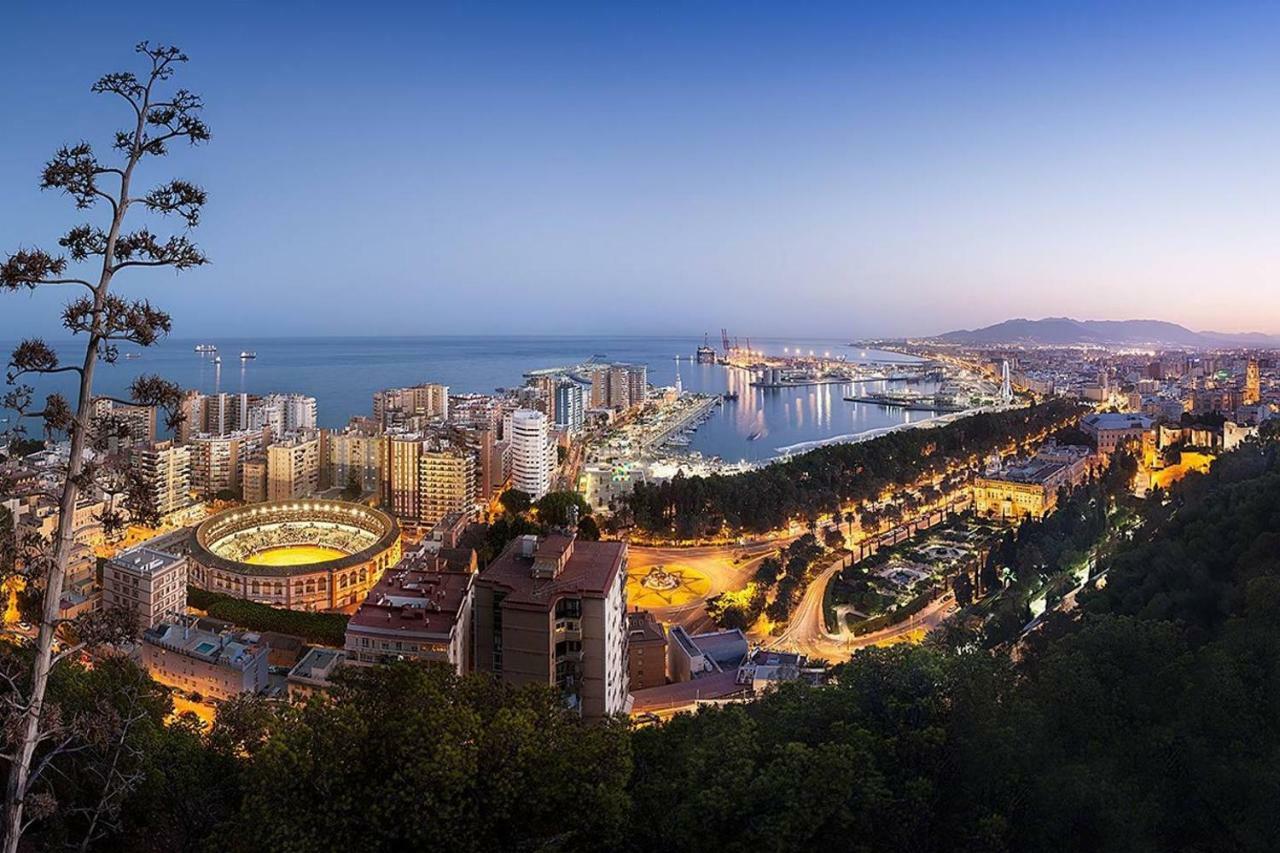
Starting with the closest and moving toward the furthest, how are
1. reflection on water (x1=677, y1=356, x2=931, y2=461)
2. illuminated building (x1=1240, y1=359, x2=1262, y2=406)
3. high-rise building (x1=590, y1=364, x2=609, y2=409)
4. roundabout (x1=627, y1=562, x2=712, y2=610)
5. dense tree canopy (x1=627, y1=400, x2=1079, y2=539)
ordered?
roundabout (x1=627, y1=562, x2=712, y2=610)
dense tree canopy (x1=627, y1=400, x2=1079, y2=539)
illuminated building (x1=1240, y1=359, x2=1262, y2=406)
reflection on water (x1=677, y1=356, x2=931, y2=461)
high-rise building (x1=590, y1=364, x2=609, y2=409)

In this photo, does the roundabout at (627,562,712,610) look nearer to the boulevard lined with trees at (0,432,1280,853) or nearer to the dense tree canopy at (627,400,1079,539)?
the dense tree canopy at (627,400,1079,539)

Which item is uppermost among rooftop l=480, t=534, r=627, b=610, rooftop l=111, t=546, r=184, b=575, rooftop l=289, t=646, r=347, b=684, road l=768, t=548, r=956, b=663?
rooftop l=480, t=534, r=627, b=610

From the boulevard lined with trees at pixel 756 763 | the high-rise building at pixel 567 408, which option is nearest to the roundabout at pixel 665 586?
the boulevard lined with trees at pixel 756 763

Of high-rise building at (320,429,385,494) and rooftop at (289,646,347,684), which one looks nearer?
rooftop at (289,646,347,684)

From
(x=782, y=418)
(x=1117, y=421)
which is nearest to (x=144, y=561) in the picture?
(x=1117, y=421)

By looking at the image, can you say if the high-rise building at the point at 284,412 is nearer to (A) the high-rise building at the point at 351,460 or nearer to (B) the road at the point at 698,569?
(A) the high-rise building at the point at 351,460

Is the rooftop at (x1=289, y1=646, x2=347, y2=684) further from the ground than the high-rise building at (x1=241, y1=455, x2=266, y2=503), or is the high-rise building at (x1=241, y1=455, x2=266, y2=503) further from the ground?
the high-rise building at (x1=241, y1=455, x2=266, y2=503)

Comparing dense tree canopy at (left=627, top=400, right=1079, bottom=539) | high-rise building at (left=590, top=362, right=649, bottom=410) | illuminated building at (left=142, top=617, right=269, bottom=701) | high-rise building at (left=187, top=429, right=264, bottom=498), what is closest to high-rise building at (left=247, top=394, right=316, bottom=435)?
high-rise building at (left=187, top=429, right=264, bottom=498)

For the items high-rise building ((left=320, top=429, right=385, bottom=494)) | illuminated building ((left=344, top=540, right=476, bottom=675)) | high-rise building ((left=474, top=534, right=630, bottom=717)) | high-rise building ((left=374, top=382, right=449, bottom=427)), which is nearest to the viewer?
high-rise building ((left=474, top=534, right=630, bottom=717))
